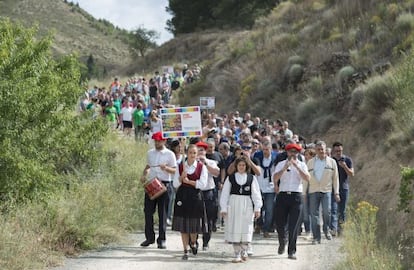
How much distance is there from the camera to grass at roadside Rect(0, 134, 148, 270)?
11.5 metres

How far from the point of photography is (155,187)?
537 inches

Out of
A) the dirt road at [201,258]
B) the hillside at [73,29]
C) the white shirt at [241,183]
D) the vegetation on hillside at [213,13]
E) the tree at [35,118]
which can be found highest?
the hillside at [73,29]

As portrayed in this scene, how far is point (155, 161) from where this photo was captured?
14.0 m

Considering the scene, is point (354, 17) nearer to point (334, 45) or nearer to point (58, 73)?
point (334, 45)

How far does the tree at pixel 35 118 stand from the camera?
14.2 meters

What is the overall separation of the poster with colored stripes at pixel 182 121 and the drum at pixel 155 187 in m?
4.99

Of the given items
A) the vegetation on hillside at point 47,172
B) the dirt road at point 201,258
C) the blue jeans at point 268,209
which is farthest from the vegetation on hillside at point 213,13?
the dirt road at point 201,258

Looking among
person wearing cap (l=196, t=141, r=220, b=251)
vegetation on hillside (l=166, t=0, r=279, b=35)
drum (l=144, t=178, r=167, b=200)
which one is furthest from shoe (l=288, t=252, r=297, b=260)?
vegetation on hillside (l=166, t=0, r=279, b=35)

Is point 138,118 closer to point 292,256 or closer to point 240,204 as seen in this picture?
point 292,256

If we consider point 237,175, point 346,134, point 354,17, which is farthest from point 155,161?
point 354,17

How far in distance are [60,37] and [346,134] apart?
273 feet

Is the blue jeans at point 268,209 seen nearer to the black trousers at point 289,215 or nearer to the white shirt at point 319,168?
the white shirt at point 319,168

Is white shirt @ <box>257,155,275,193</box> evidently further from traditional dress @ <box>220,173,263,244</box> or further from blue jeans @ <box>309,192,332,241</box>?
traditional dress @ <box>220,173,263,244</box>

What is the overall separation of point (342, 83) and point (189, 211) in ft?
57.4
